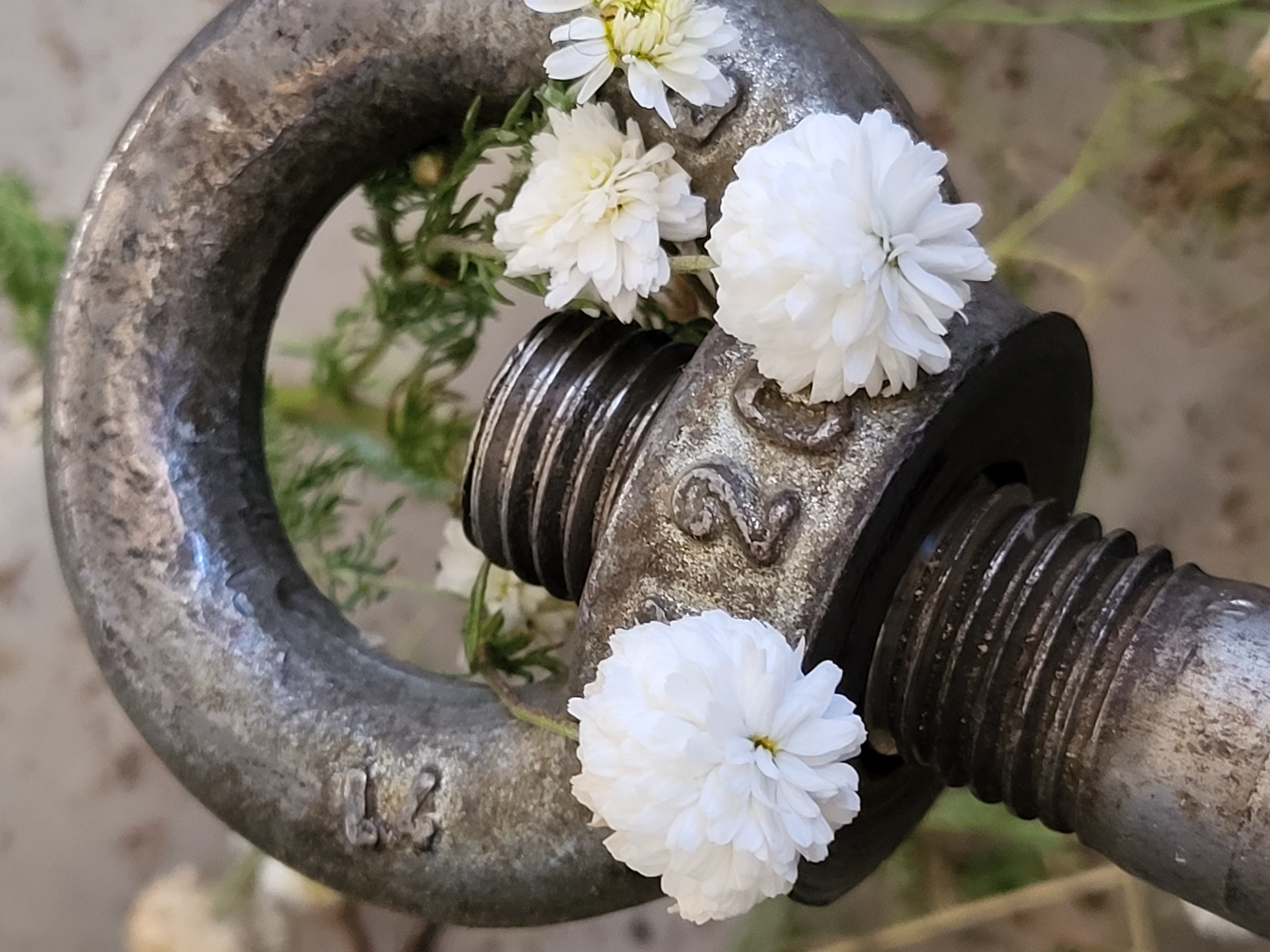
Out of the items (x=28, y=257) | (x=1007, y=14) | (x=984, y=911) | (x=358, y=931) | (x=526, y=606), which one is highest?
(x=1007, y=14)

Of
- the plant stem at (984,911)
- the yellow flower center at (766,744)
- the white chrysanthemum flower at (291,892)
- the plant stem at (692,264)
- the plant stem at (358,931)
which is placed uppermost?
the plant stem at (692,264)

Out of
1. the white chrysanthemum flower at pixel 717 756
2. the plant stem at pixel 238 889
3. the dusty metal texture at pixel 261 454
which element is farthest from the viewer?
the plant stem at pixel 238 889

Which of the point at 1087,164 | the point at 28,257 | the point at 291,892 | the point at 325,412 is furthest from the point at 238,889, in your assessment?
the point at 1087,164

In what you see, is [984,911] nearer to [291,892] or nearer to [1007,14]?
[291,892]

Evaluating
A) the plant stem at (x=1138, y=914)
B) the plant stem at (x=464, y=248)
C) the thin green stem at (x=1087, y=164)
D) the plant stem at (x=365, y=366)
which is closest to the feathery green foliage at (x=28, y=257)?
the plant stem at (x=365, y=366)

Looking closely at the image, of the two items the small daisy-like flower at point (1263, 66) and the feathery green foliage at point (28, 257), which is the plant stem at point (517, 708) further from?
the small daisy-like flower at point (1263, 66)

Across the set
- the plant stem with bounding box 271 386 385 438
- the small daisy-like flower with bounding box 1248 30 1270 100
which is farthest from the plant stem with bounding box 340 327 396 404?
the small daisy-like flower with bounding box 1248 30 1270 100

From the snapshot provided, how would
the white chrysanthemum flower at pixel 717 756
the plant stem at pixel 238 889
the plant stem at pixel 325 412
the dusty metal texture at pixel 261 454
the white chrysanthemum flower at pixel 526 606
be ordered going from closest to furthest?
the white chrysanthemum flower at pixel 717 756
the dusty metal texture at pixel 261 454
the white chrysanthemum flower at pixel 526 606
the plant stem at pixel 325 412
the plant stem at pixel 238 889
